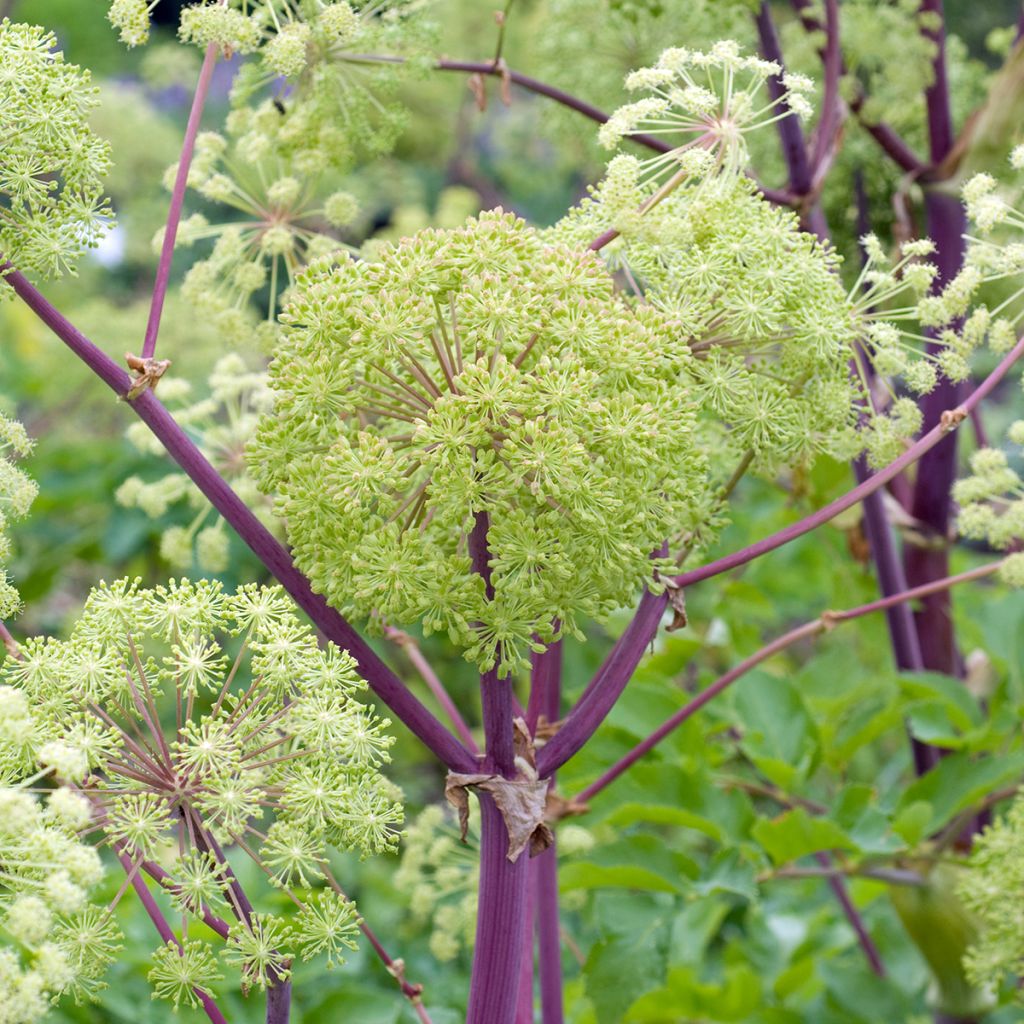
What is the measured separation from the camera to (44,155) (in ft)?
1.97

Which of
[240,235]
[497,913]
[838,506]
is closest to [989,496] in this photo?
[838,506]

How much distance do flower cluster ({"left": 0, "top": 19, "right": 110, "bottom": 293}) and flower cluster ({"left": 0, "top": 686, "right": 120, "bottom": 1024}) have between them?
0.23 metres

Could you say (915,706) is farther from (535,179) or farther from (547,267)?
(535,179)

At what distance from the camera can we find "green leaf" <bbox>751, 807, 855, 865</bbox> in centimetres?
91

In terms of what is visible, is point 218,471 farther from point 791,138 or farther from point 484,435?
point 791,138

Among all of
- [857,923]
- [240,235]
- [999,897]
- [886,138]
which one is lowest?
[999,897]

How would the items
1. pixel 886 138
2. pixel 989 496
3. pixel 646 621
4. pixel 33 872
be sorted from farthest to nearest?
pixel 886 138, pixel 989 496, pixel 646 621, pixel 33 872

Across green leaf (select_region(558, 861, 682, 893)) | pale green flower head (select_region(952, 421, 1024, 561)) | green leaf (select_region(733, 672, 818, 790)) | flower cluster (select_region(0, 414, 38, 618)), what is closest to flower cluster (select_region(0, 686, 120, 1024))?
flower cluster (select_region(0, 414, 38, 618))

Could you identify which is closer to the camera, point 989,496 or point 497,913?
point 497,913

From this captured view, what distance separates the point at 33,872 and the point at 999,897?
0.68 m

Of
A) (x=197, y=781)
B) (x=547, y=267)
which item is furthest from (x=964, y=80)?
(x=197, y=781)

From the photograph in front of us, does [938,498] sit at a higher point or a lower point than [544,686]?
higher

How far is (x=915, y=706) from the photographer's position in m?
1.06

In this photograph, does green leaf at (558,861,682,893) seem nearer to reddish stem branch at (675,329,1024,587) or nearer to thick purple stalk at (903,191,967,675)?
reddish stem branch at (675,329,1024,587)
